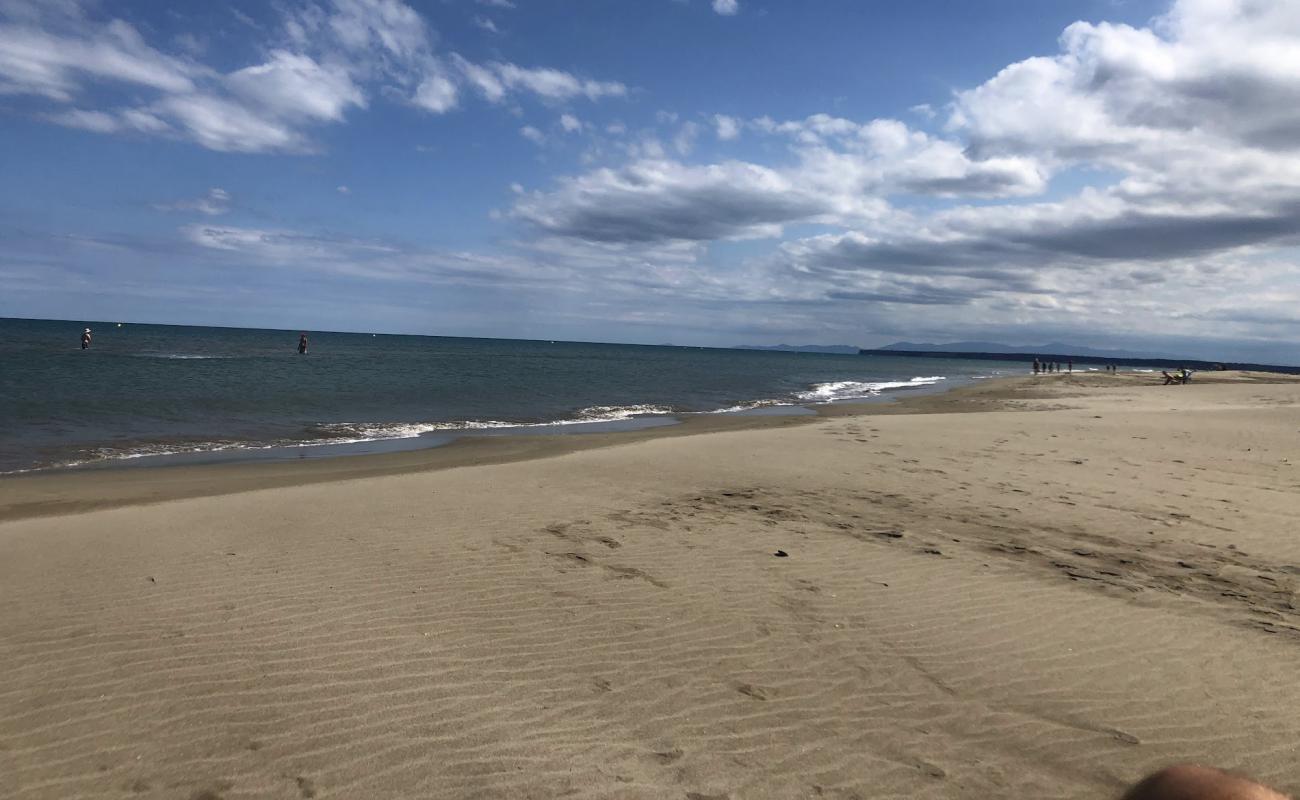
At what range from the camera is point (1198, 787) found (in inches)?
85.3

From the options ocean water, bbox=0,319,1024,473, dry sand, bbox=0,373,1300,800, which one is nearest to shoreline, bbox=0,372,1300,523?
dry sand, bbox=0,373,1300,800

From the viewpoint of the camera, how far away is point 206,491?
1111cm

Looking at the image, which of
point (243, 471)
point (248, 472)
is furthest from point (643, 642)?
point (243, 471)

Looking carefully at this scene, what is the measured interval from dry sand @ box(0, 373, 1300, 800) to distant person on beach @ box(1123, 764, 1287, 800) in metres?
1.60

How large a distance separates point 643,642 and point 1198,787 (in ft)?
→ 11.9

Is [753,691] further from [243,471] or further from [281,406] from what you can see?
[281,406]

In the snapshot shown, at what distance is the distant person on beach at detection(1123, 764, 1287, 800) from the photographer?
83.3 inches

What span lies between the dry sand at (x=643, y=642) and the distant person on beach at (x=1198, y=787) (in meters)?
1.60

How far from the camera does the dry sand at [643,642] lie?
12.8 ft

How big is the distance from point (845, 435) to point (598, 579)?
11872 millimetres

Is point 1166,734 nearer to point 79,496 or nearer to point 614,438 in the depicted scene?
point 79,496

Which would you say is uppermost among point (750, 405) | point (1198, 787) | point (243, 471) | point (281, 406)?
point (1198, 787)

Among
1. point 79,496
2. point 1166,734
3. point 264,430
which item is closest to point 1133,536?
point 1166,734

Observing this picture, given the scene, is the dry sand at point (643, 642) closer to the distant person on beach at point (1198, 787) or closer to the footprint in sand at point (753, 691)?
the footprint in sand at point (753, 691)
